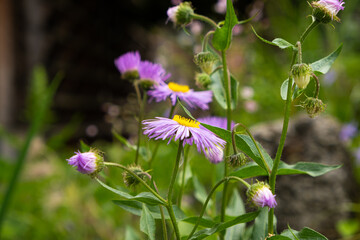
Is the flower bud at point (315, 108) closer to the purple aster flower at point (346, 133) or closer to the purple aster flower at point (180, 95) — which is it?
the purple aster flower at point (180, 95)

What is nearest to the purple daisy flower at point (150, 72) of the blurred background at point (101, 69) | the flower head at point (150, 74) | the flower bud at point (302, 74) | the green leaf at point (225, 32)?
the flower head at point (150, 74)

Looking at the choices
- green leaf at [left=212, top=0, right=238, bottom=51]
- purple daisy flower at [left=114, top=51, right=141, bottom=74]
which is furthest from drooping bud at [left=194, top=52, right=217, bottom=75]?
purple daisy flower at [left=114, top=51, right=141, bottom=74]

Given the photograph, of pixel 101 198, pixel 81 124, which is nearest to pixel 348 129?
pixel 101 198

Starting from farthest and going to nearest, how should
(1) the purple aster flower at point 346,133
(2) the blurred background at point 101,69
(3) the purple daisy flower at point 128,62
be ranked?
(2) the blurred background at point 101,69
(1) the purple aster flower at point 346,133
(3) the purple daisy flower at point 128,62

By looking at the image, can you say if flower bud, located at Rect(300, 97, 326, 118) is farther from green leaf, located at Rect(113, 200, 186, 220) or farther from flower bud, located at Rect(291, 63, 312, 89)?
green leaf, located at Rect(113, 200, 186, 220)

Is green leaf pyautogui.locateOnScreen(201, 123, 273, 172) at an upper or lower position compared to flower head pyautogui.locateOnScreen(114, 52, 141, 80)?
lower

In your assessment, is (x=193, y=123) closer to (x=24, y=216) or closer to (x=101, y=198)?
(x=101, y=198)
